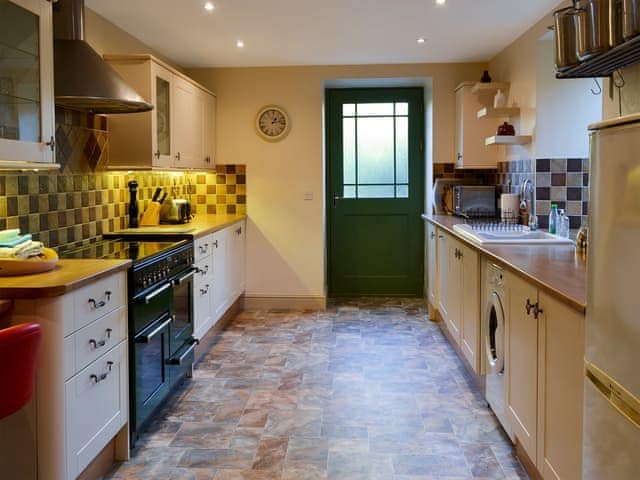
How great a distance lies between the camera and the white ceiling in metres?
3.94

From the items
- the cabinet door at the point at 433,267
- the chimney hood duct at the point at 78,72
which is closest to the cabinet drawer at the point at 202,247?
the chimney hood duct at the point at 78,72

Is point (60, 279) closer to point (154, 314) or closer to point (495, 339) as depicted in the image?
point (154, 314)

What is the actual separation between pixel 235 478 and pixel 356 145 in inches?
172

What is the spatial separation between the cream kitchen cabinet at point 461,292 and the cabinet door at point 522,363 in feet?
2.45

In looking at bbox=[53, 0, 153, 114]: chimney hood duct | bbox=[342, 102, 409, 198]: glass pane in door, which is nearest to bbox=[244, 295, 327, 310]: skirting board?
bbox=[342, 102, 409, 198]: glass pane in door

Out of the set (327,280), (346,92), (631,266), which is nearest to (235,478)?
(631,266)

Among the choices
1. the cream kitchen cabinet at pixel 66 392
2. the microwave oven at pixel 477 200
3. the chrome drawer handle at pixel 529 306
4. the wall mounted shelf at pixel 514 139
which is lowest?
the cream kitchen cabinet at pixel 66 392

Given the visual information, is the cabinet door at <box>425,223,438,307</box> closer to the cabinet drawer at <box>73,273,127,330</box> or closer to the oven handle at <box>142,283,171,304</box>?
the oven handle at <box>142,283,171,304</box>

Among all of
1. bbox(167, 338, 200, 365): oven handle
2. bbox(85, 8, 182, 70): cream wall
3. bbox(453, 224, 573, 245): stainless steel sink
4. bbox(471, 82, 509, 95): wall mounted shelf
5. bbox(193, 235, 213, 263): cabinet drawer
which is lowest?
bbox(167, 338, 200, 365): oven handle

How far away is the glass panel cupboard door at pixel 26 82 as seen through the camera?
8.11 feet

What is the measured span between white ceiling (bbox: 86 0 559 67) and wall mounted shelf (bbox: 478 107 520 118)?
0.54 metres

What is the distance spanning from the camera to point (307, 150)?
19.8 feet

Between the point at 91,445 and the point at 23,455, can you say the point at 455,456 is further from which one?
the point at 23,455

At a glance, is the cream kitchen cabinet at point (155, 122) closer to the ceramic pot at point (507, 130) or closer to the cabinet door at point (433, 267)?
the cabinet door at point (433, 267)
